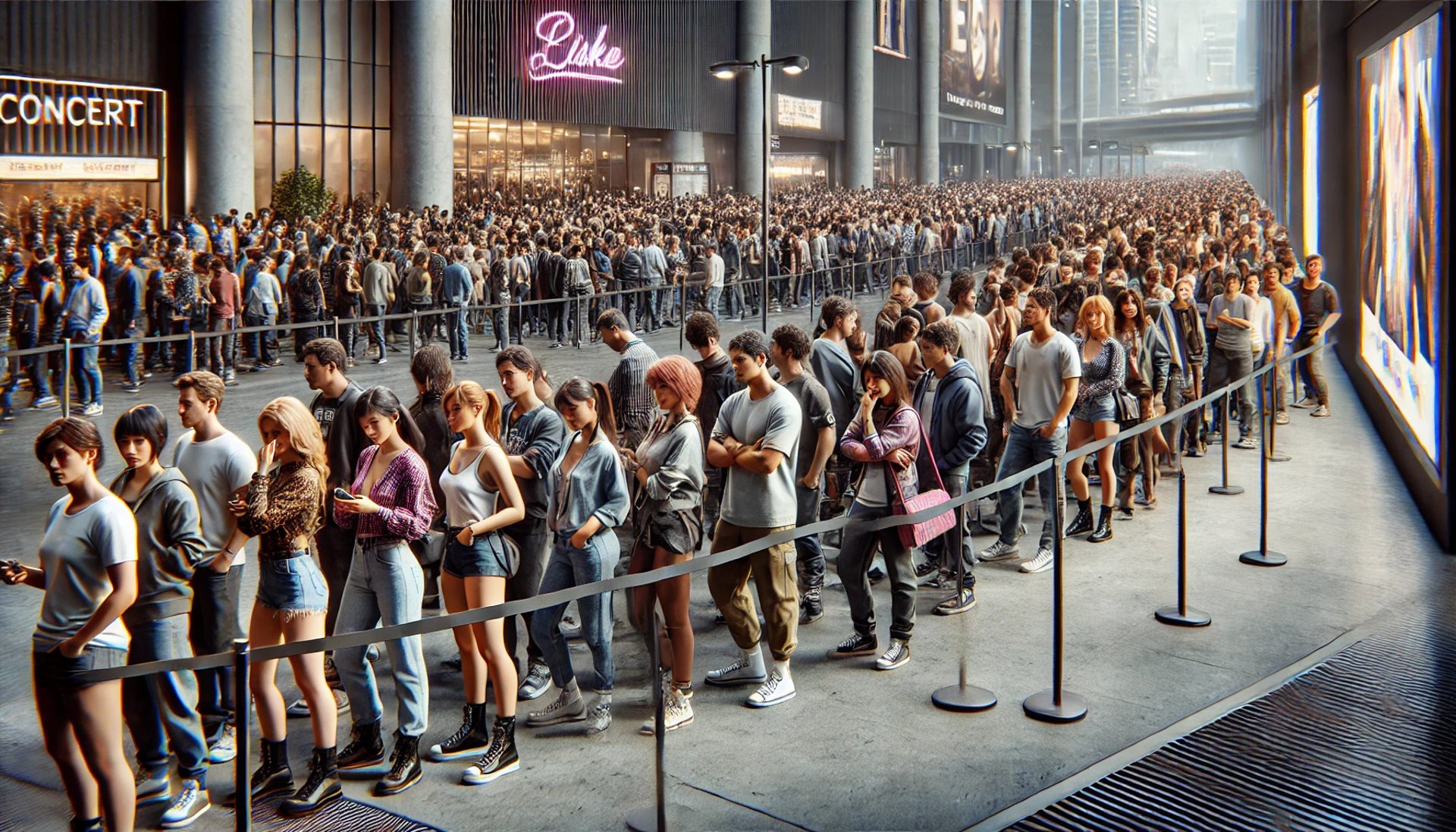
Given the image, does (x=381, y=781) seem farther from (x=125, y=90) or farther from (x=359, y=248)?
(x=125, y=90)

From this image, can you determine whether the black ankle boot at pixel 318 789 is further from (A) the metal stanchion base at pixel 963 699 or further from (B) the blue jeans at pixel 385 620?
(A) the metal stanchion base at pixel 963 699

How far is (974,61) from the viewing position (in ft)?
283

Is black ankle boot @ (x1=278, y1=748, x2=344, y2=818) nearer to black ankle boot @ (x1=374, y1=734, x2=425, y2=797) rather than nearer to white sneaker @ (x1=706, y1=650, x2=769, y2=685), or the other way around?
black ankle boot @ (x1=374, y1=734, x2=425, y2=797)

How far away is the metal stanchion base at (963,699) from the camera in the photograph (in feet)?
20.1

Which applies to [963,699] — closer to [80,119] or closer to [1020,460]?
[1020,460]

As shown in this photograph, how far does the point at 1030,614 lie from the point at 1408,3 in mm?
6812

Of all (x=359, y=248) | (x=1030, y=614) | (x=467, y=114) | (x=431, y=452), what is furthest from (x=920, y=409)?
(x=467, y=114)

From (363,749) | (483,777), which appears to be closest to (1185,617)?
(483,777)

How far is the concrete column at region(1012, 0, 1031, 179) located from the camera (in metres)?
99.9

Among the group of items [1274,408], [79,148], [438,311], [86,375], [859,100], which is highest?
[859,100]

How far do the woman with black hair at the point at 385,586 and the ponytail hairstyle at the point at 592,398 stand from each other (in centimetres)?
67

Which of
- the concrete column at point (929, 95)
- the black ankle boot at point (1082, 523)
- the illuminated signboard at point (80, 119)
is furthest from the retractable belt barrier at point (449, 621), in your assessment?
the concrete column at point (929, 95)

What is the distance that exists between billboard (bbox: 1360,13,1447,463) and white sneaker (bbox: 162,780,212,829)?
818 cm

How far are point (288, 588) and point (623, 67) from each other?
4229cm
